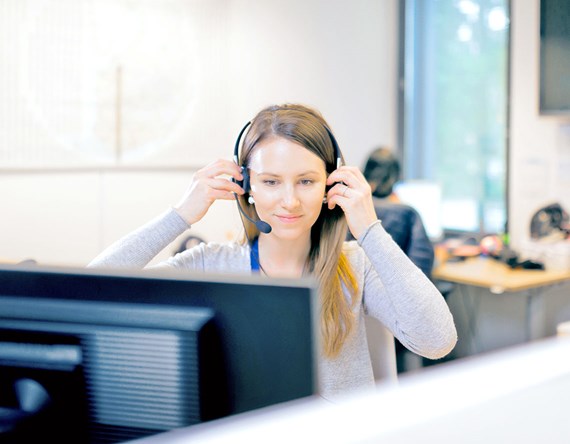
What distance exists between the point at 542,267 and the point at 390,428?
3173mm

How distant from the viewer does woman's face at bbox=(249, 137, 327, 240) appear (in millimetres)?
1249

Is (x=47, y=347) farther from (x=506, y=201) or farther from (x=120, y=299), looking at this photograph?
(x=506, y=201)

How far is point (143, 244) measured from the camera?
51.6 inches

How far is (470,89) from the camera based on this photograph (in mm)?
4238

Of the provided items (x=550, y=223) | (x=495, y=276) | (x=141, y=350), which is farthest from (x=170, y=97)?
(x=141, y=350)

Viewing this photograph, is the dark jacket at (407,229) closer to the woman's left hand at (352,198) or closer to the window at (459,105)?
the window at (459,105)

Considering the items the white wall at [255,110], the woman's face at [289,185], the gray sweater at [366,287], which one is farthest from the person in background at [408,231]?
the woman's face at [289,185]

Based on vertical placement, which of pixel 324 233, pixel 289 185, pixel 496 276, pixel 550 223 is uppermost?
pixel 289 185

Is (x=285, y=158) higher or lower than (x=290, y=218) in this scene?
higher

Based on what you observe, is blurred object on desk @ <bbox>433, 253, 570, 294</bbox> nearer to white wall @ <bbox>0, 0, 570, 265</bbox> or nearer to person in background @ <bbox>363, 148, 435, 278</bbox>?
person in background @ <bbox>363, 148, 435, 278</bbox>

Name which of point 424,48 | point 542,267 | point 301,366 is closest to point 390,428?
point 301,366

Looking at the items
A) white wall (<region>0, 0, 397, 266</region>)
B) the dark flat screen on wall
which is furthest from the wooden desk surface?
white wall (<region>0, 0, 397, 266</region>)

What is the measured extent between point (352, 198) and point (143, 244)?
0.42 m

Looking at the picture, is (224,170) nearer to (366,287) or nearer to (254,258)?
(254,258)
